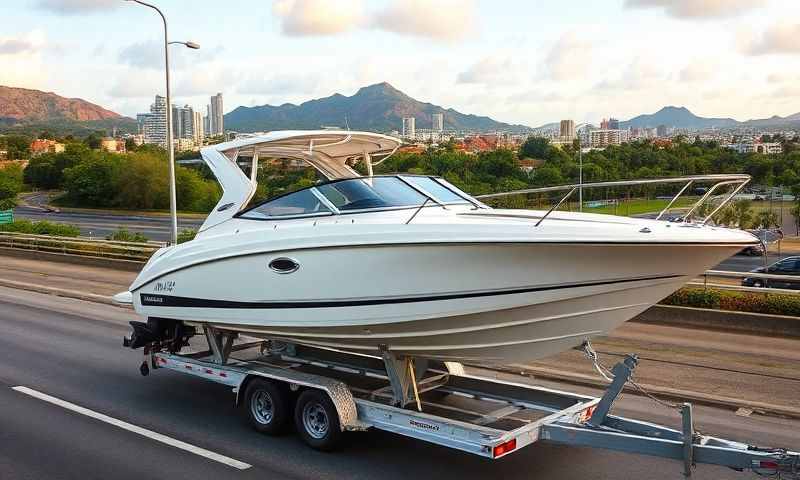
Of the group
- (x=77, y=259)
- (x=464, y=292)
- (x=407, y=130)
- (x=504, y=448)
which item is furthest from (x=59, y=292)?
(x=407, y=130)

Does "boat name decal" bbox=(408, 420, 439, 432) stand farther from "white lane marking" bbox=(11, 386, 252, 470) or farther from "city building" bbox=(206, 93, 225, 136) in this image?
"city building" bbox=(206, 93, 225, 136)

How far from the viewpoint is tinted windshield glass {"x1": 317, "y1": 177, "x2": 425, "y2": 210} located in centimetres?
780

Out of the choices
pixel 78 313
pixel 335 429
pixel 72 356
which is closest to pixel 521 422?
pixel 335 429

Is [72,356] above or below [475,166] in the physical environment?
below

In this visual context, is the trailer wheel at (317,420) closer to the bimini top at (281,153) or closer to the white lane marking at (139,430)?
the white lane marking at (139,430)

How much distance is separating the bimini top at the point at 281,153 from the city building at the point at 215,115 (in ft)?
48.0

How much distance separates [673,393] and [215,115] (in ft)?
68.9

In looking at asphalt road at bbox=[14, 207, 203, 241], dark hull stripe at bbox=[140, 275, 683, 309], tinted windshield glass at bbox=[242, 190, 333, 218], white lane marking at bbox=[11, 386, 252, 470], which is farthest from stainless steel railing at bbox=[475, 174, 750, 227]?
asphalt road at bbox=[14, 207, 203, 241]

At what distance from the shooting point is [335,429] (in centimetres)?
739

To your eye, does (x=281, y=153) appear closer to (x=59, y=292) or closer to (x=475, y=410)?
(x=475, y=410)

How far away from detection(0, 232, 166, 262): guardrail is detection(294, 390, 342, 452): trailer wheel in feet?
54.5

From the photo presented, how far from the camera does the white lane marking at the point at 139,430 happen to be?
7.46 metres

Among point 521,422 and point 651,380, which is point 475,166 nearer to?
point 651,380

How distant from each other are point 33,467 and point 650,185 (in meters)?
6.39
